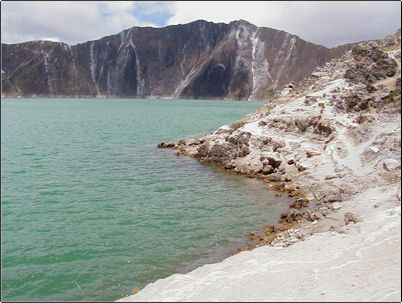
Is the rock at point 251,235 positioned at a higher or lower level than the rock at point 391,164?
lower

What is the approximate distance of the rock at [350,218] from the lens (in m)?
22.5

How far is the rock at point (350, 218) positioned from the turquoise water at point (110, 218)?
5.33 m

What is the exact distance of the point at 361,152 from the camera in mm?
34969

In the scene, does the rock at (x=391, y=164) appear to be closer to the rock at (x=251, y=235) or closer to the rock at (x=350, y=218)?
the rock at (x=350, y=218)

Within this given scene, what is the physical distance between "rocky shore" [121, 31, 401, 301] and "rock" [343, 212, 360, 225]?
0.05 meters

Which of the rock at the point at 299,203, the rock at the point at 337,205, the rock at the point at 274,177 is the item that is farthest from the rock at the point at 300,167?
the rock at the point at 337,205

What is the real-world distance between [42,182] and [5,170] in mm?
7547

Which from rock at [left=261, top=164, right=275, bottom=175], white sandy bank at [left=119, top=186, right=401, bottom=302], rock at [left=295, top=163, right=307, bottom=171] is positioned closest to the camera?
white sandy bank at [left=119, top=186, right=401, bottom=302]

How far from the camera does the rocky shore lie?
52.8 feet

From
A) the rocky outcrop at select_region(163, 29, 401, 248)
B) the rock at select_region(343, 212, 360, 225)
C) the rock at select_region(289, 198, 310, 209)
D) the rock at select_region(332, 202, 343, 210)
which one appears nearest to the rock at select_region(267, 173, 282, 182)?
the rocky outcrop at select_region(163, 29, 401, 248)

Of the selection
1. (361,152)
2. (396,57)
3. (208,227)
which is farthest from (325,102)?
(208,227)

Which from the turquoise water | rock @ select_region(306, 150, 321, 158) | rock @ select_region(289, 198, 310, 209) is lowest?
the turquoise water

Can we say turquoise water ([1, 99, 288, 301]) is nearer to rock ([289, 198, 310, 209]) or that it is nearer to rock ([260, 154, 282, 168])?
rock ([289, 198, 310, 209])

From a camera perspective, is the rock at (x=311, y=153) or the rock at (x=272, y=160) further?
the rock at (x=272, y=160)
